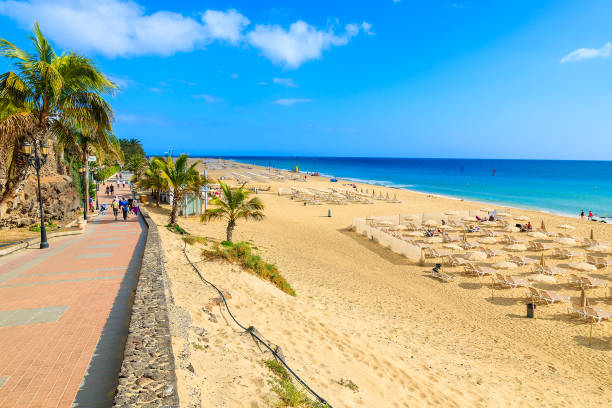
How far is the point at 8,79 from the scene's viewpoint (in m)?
7.63

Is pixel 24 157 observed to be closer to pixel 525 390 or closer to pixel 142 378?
pixel 142 378

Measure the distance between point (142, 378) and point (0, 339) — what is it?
3.08 meters

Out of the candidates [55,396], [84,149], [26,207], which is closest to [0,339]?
[55,396]

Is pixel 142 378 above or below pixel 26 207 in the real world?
below

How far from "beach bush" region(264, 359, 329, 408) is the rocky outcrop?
13975 mm

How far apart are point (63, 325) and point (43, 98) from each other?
235 inches

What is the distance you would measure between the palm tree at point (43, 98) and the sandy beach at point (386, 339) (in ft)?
15.0

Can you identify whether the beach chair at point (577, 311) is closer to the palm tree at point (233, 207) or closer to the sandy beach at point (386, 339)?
the sandy beach at point (386, 339)

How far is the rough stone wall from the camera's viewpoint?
3309mm

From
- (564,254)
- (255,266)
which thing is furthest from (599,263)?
(255,266)

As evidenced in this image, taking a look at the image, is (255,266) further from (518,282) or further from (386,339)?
(518,282)

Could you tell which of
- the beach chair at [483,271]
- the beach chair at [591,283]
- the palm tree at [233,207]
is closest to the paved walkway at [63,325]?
the palm tree at [233,207]

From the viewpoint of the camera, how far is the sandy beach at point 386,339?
4840mm

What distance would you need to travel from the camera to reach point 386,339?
771 centimetres
